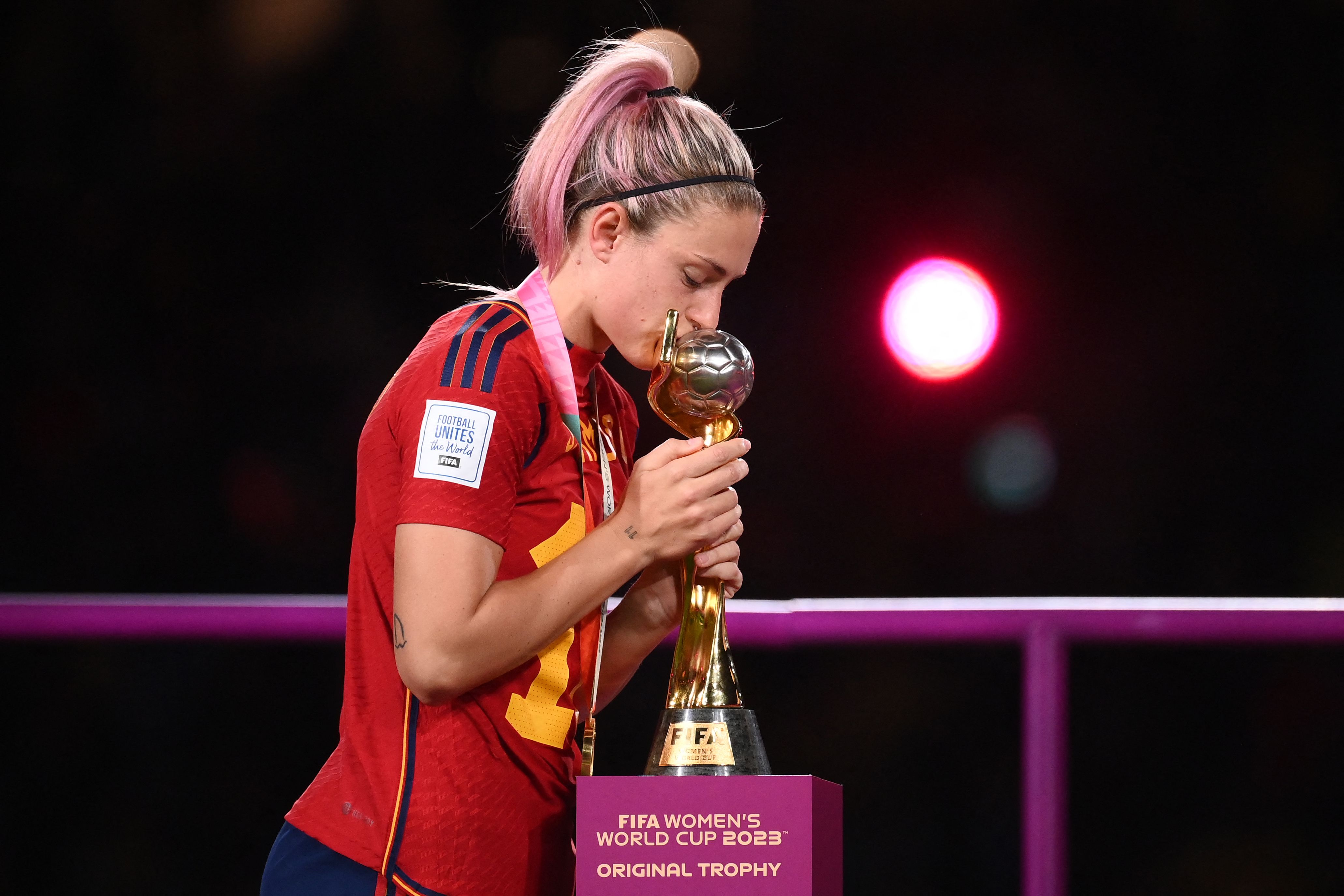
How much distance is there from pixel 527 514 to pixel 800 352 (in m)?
2.46

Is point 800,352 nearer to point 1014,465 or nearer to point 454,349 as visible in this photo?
point 1014,465

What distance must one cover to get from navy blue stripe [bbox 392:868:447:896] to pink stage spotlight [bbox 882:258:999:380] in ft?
9.03

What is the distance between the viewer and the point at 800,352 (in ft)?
11.7

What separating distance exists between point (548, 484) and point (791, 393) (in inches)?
96.4

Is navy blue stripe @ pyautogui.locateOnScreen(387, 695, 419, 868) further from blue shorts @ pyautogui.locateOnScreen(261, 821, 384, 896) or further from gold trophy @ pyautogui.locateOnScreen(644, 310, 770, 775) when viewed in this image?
gold trophy @ pyautogui.locateOnScreen(644, 310, 770, 775)

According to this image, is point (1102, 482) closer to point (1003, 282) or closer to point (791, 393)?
point (1003, 282)

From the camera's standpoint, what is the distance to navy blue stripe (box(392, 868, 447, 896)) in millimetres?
1067

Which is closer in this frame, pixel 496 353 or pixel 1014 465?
pixel 496 353

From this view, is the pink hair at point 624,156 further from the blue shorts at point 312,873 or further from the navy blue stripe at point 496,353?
the blue shorts at point 312,873

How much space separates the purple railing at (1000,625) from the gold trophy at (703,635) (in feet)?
2.04

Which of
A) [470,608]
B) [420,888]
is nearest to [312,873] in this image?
[420,888]

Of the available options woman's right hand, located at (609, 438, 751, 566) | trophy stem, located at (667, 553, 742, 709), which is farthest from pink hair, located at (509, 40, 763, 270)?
trophy stem, located at (667, 553, 742, 709)

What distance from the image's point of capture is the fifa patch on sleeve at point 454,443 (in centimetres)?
106

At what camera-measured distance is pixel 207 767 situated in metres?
3.43
